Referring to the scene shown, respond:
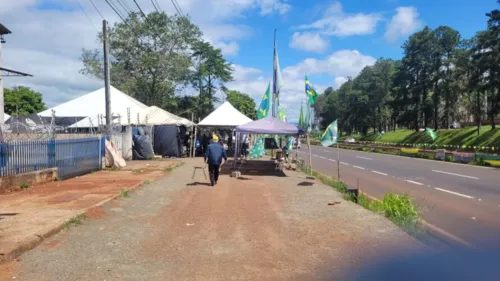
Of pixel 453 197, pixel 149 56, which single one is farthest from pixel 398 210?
pixel 149 56

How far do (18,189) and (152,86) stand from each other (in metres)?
35.4

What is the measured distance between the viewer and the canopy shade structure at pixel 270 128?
1769 cm

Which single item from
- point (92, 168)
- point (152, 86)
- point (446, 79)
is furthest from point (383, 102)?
point (92, 168)

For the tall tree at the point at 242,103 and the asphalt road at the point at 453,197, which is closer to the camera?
the asphalt road at the point at 453,197

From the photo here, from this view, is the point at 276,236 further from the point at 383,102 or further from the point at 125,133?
the point at 383,102

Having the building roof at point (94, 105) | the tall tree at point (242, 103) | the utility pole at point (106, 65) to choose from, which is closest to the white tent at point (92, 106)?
the building roof at point (94, 105)

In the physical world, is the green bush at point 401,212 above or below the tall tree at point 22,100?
below

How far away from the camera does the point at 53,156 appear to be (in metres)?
14.6

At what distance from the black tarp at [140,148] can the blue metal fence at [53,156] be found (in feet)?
21.6

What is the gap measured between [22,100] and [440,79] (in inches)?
2573

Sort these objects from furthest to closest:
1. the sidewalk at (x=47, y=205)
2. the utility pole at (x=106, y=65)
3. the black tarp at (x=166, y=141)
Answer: the black tarp at (x=166, y=141) < the utility pole at (x=106, y=65) < the sidewalk at (x=47, y=205)

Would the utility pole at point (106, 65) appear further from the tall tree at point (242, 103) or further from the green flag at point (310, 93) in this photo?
the tall tree at point (242, 103)

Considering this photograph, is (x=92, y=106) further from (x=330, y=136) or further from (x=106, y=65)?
(x=330, y=136)

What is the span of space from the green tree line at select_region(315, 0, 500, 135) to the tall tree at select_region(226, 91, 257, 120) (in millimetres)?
23333
